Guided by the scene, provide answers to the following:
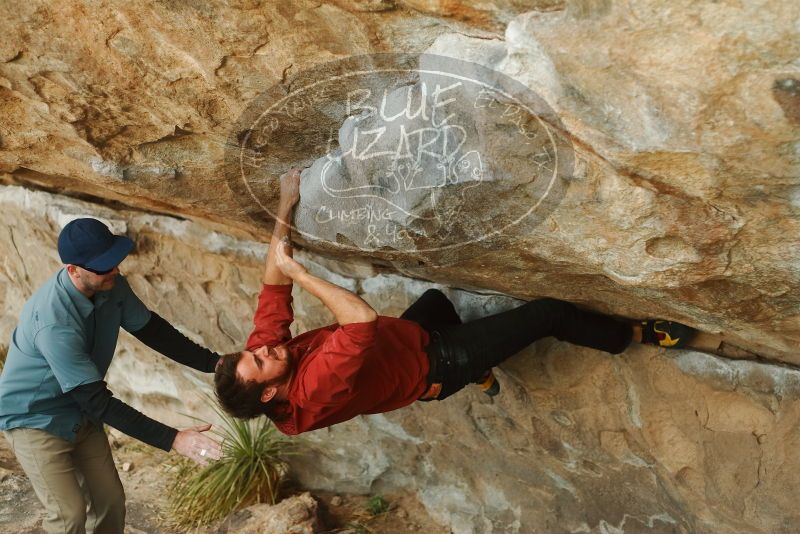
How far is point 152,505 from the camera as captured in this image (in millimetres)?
5406

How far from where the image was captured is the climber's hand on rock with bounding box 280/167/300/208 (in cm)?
316

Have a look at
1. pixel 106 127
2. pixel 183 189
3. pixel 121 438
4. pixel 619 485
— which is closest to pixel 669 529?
pixel 619 485

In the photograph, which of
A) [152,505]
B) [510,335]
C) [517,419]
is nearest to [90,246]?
[510,335]

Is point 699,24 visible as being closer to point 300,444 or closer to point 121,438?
point 300,444

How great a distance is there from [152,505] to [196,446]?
2501 mm

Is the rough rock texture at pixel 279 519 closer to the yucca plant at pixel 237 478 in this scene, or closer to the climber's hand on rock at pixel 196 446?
the yucca plant at pixel 237 478

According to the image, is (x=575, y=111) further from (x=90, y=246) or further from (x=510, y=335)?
(x=90, y=246)

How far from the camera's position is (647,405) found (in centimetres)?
357

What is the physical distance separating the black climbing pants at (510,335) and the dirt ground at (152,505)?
184 centimetres

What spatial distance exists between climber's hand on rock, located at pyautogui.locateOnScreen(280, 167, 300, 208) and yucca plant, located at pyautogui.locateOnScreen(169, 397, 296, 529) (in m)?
2.24

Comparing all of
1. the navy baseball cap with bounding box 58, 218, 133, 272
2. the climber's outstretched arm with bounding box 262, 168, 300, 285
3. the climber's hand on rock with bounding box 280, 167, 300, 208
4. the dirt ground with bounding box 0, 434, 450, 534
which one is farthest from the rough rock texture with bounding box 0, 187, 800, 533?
the navy baseball cap with bounding box 58, 218, 133, 272

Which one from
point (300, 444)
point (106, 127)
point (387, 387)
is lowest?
point (300, 444)

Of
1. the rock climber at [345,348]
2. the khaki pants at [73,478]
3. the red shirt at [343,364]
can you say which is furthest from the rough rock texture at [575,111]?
the khaki pants at [73,478]

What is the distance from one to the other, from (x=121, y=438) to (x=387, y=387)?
11.9 ft
